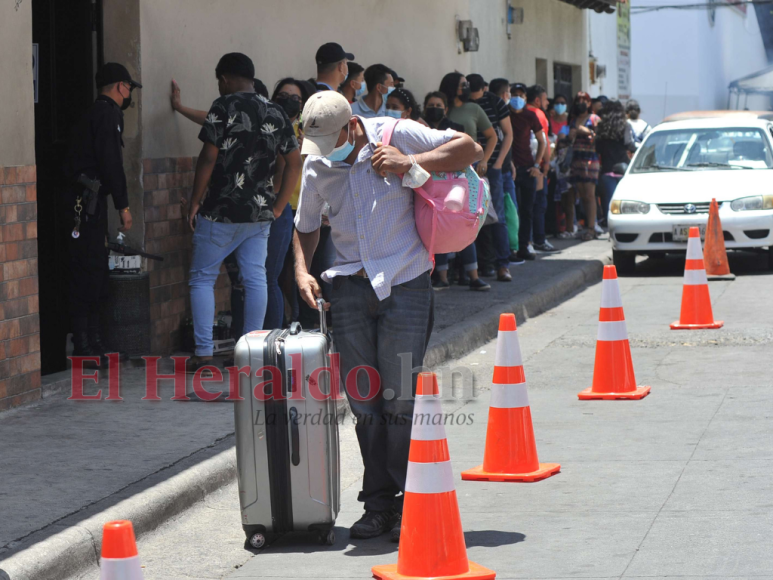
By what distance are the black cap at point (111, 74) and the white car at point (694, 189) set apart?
718cm

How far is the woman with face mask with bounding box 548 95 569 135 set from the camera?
16.9m

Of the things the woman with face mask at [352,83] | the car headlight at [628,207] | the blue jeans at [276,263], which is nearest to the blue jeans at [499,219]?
the car headlight at [628,207]

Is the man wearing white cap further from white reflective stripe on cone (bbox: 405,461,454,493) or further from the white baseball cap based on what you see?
white reflective stripe on cone (bbox: 405,461,454,493)

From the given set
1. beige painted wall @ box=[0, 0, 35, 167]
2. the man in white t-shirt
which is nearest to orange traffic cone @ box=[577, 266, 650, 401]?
beige painted wall @ box=[0, 0, 35, 167]

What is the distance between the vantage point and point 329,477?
4508 mm

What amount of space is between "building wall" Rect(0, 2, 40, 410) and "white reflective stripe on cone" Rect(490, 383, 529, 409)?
102 inches

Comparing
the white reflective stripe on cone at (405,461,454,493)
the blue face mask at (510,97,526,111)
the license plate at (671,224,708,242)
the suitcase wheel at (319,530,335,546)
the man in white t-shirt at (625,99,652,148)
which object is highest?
the man in white t-shirt at (625,99,652,148)

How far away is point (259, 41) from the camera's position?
921cm

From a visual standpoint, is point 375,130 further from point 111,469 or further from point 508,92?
point 508,92

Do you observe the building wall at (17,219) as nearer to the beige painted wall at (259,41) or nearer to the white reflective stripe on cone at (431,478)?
the beige painted wall at (259,41)

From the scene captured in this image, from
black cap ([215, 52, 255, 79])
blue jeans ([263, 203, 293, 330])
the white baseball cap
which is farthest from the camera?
blue jeans ([263, 203, 293, 330])

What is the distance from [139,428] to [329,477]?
175 cm

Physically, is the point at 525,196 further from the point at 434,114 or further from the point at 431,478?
the point at 431,478

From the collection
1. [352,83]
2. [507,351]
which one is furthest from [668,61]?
[507,351]
